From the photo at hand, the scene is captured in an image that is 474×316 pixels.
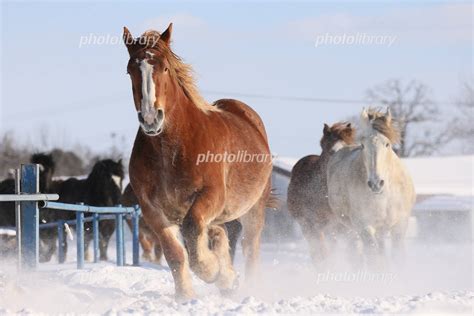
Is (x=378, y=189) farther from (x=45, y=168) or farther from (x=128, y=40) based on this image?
(x=45, y=168)

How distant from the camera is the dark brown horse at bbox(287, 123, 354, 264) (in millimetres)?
15086

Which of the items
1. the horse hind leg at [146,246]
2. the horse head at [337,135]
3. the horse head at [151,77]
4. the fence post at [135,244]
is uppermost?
the horse head at [151,77]

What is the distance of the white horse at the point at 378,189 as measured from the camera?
1253 centimetres

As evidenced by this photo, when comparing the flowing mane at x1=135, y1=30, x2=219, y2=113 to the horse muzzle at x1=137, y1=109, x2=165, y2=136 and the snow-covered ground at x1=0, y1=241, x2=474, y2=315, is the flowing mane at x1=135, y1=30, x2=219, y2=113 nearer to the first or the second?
the horse muzzle at x1=137, y1=109, x2=165, y2=136

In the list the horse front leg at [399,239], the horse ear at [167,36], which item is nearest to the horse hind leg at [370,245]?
the horse front leg at [399,239]

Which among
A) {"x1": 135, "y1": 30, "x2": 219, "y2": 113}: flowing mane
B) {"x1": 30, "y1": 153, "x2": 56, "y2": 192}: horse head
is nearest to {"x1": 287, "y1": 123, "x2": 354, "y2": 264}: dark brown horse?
{"x1": 135, "y1": 30, "x2": 219, "y2": 113}: flowing mane

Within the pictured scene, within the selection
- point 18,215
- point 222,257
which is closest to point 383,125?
point 222,257

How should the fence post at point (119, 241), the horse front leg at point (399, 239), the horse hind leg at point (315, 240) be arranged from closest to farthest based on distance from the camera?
the horse front leg at point (399, 239)
the fence post at point (119, 241)
the horse hind leg at point (315, 240)

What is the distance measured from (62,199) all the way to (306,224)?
9308 mm

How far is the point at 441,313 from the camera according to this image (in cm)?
713

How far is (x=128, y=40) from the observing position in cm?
884

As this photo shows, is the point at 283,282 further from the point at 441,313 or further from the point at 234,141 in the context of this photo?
the point at 441,313

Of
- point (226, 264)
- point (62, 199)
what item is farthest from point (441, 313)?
point (62, 199)

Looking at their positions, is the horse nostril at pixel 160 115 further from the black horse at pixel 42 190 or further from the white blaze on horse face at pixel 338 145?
the black horse at pixel 42 190
